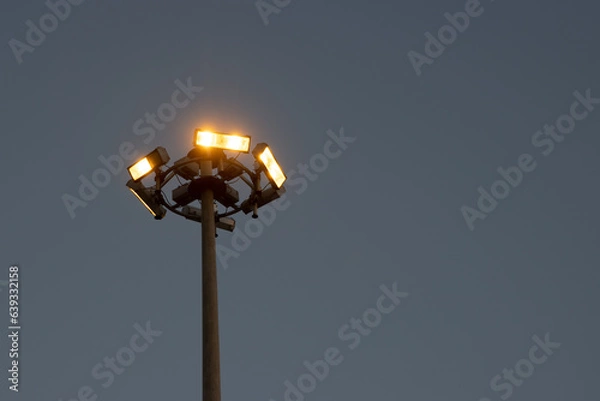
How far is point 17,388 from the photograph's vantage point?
1684 centimetres

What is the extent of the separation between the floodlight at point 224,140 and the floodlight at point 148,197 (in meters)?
0.80

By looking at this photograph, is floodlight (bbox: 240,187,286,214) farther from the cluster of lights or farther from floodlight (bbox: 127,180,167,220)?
floodlight (bbox: 127,180,167,220)

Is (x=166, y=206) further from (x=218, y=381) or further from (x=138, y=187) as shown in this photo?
(x=218, y=381)

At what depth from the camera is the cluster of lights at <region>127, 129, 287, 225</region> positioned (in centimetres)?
891

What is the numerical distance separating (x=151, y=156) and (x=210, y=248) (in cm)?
141

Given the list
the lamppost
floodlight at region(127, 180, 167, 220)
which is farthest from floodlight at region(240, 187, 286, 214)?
floodlight at region(127, 180, 167, 220)

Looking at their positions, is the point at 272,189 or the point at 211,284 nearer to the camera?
the point at 211,284

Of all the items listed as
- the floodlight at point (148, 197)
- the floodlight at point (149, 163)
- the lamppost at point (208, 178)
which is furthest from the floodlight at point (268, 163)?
the floodlight at point (148, 197)

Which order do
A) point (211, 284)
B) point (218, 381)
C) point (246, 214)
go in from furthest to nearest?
1. point (246, 214)
2. point (211, 284)
3. point (218, 381)

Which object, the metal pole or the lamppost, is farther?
the lamppost

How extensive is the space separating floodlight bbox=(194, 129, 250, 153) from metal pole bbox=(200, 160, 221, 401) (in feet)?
1.71

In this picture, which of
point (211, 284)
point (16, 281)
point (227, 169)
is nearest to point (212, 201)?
point (227, 169)

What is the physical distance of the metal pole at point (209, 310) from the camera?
729cm

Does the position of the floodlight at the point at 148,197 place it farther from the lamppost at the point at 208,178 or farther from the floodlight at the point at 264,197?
the floodlight at the point at 264,197
